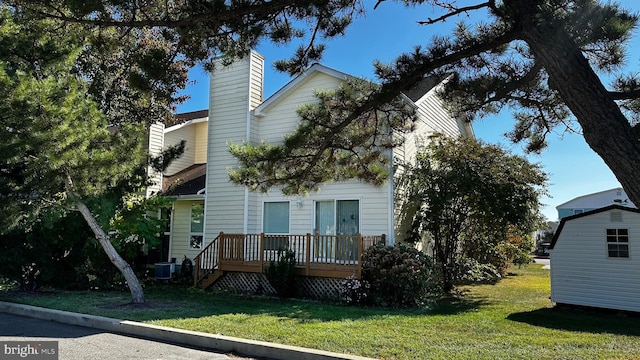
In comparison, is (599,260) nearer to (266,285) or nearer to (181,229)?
(266,285)

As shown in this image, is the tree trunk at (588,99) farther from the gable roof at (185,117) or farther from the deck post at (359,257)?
the gable roof at (185,117)

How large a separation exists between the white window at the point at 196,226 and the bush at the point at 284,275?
4689mm

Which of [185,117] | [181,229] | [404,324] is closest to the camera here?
[404,324]

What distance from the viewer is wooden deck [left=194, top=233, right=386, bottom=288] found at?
35.7 ft

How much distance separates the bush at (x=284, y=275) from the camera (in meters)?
11.2

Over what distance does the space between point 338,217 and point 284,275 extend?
2343mm

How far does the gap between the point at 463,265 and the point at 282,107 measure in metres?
7.52

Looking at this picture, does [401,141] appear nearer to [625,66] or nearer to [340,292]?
[625,66]

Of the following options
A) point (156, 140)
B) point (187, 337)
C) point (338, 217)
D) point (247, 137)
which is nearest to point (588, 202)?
point (338, 217)

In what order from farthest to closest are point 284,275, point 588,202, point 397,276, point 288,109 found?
point 588,202, point 288,109, point 284,275, point 397,276

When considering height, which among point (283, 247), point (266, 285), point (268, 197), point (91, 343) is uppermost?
point (268, 197)

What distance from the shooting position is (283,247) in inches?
461

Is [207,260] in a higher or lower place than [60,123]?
lower

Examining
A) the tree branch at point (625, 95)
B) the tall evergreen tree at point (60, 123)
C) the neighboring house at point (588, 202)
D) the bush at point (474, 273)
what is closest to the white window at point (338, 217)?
the bush at point (474, 273)
